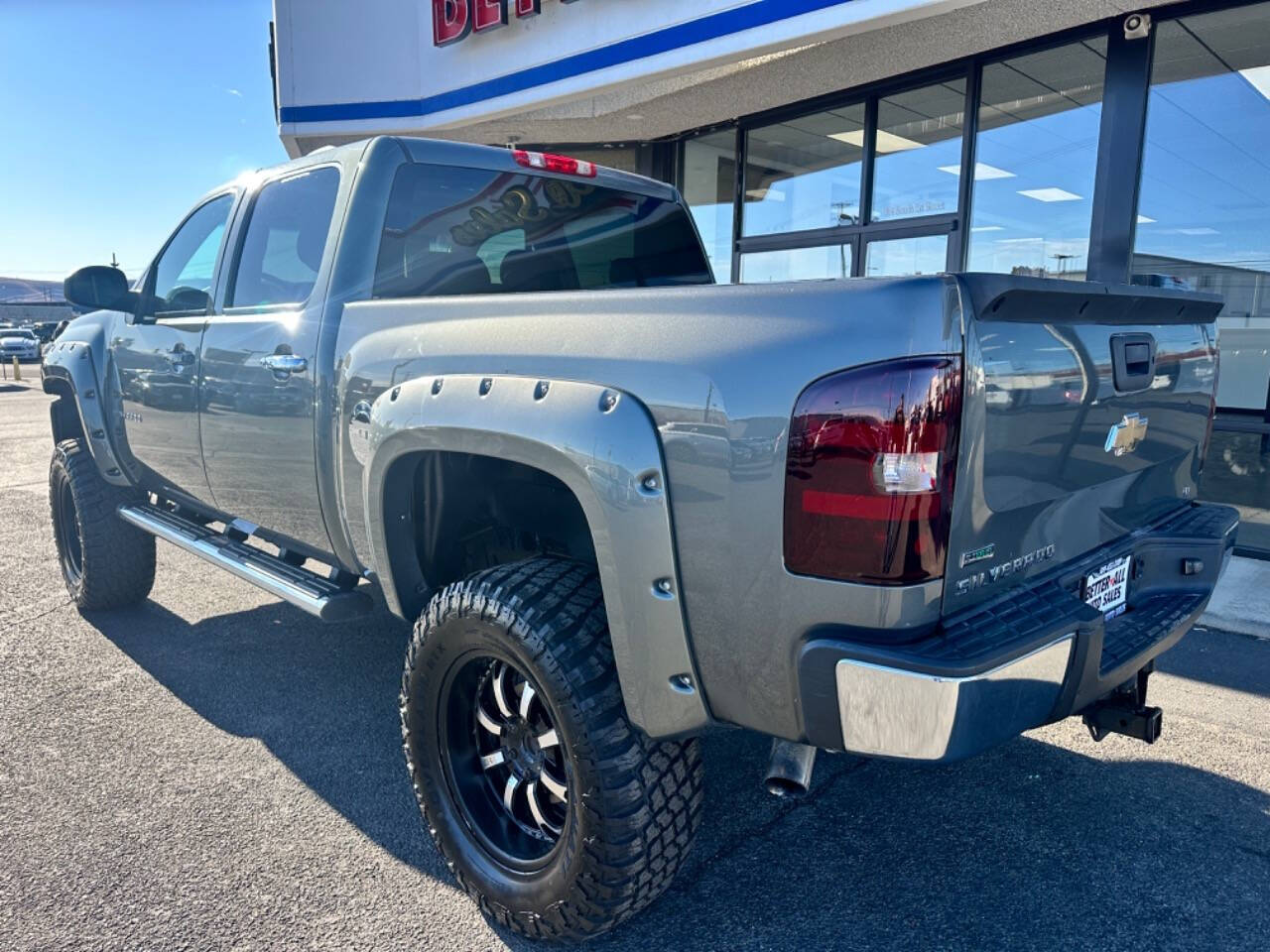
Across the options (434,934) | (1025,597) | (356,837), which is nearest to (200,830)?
(356,837)

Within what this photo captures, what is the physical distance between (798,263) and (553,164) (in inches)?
231

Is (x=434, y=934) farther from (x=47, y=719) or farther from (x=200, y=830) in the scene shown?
(x=47, y=719)

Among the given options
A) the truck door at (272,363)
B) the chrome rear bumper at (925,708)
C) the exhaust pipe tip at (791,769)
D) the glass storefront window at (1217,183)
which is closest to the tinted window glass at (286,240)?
the truck door at (272,363)

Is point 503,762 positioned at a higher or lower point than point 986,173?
lower

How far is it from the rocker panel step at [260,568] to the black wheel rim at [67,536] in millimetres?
705

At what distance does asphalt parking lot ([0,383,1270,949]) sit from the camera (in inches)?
91.4

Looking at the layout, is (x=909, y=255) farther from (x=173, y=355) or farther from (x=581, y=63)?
(x=173, y=355)

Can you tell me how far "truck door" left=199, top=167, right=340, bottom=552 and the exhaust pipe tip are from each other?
176 cm

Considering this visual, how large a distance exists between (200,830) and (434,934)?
3.04 feet

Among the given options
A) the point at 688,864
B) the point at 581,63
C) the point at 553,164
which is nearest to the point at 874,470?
the point at 688,864

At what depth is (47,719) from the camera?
351cm

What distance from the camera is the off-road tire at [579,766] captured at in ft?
6.61

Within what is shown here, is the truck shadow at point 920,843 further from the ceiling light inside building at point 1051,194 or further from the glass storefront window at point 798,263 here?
the glass storefront window at point 798,263

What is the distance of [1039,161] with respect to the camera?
23.3 ft
